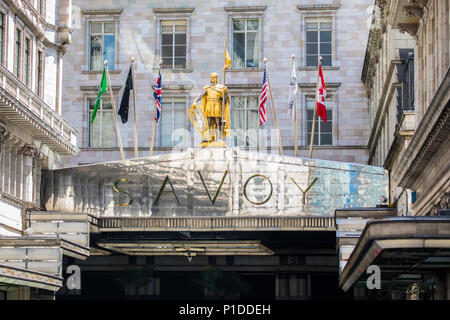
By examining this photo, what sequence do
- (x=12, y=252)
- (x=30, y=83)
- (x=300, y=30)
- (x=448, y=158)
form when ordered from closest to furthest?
(x=448, y=158) → (x=12, y=252) → (x=30, y=83) → (x=300, y=30)

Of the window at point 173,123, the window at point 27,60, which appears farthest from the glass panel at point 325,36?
the window at point 27,60

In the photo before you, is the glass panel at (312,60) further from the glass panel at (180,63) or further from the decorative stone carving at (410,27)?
the decorative stone carving at (410,27)

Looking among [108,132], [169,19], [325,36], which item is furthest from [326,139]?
[108,132]

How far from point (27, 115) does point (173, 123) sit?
22.2 meters

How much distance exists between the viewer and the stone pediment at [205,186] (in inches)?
1881

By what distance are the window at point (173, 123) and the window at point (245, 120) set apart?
2873mm

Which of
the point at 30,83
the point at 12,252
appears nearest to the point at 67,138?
the point at 30,83

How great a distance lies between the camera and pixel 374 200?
47.4 metres

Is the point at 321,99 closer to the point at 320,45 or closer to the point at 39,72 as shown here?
the point at 320,45

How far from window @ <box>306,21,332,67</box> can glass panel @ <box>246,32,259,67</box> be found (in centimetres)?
290

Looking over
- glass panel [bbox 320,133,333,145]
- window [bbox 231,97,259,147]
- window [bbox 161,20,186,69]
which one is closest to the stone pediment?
window [bbox 231,97,259,147]

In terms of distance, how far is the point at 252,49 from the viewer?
64.1 meters

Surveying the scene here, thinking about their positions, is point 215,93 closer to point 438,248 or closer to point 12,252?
point 12,252
